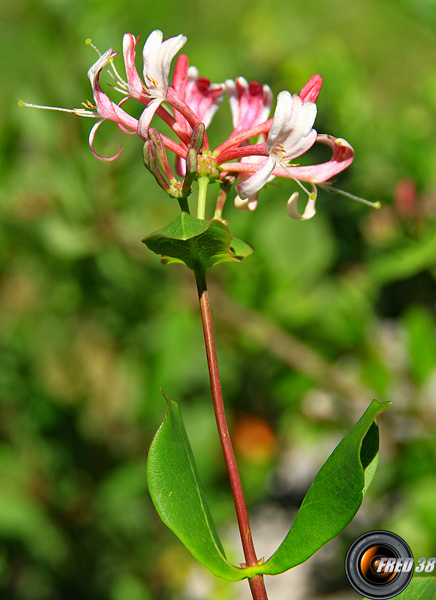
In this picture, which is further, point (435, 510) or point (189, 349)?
point (189, 349)

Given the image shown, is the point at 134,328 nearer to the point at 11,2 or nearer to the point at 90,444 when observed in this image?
the point at 90,444

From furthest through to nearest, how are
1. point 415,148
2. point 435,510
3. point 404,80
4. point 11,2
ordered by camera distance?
point 11,2
point 404,80
point 415,148
point 435,510

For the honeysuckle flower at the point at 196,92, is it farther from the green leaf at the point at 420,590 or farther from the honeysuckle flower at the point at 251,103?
the green leaf at the point at 420,590

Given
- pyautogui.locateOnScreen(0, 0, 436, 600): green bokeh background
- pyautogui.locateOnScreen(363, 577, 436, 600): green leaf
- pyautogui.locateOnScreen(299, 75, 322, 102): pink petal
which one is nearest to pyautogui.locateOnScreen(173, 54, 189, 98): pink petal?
pyautogui.locateOnScreen(299, 75, 322, 102): pink petal

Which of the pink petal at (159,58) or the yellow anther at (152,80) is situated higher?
the pink petal at (159,58)

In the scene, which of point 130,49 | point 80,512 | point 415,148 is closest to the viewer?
point 130,49

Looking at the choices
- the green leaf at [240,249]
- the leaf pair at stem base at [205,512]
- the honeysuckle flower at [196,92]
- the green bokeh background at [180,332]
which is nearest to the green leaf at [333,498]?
the leaf pair at stem base at [205,512]

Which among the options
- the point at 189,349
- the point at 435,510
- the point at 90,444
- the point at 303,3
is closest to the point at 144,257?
the point at 189,349
